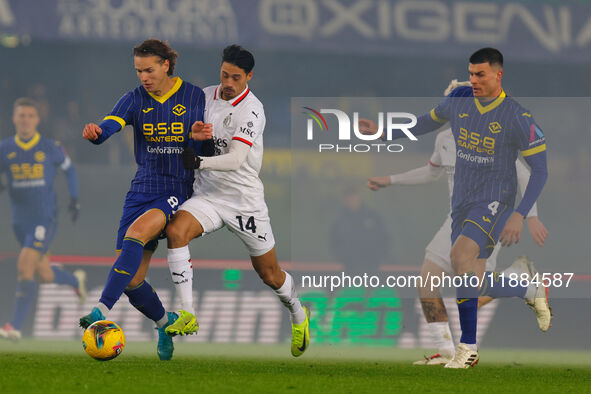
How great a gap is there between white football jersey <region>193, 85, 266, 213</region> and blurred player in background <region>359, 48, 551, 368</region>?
5.50 ft

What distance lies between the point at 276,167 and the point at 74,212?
4024 mm

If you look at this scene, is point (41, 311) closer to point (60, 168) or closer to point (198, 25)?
point (60, 168)

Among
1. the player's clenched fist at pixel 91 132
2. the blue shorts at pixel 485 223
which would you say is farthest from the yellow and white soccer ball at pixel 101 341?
the blue shorts at pixel 485 223

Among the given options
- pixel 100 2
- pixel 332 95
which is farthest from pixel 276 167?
pixel 100 2

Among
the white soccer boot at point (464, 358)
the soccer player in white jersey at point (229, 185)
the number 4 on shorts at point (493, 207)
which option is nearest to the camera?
the soccer player in white jersey at point (229, 185)

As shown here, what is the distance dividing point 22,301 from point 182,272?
518 centimetres

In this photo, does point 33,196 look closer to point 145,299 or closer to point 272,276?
point 145,299

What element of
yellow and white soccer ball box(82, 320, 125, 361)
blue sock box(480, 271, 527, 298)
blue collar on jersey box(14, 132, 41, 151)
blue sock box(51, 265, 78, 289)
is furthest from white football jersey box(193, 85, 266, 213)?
blue collar on jersey box(14, 132, 41, 151)

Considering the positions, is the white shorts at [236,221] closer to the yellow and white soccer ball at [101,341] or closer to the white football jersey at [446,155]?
the yellow and white soccer ball at [101,341]

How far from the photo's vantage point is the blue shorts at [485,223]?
26.1 ft

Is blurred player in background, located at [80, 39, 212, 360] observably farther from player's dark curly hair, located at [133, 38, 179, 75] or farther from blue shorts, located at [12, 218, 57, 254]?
blue shorts, located at [12, 218, 57, 254]

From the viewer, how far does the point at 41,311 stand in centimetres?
1208

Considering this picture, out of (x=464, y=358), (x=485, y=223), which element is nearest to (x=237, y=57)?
(x=485, y=223)

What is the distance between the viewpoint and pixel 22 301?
38.3ft
